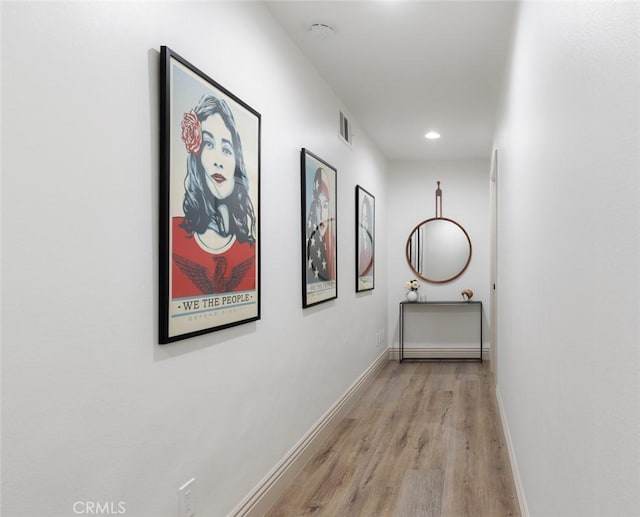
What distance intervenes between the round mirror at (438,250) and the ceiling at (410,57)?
5.59ft

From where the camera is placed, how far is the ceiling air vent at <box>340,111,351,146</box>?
4.25 meters

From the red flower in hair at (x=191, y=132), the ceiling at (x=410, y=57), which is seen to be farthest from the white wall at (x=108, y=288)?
the ceiling at (x=410, y=57)

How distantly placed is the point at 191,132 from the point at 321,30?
139cm

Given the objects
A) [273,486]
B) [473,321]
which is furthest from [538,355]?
[473,321]

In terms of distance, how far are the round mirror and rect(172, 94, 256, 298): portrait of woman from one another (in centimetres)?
455

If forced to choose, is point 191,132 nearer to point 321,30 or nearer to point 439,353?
point 321,30

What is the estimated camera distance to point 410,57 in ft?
11.0

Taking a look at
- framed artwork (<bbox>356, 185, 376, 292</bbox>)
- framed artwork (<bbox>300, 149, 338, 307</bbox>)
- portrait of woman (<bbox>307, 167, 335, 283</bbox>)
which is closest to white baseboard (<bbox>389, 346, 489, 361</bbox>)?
framed artwork (<bbox>356, 185, 376, 292</bbox>)

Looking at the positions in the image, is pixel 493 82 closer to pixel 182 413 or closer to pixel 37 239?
pixel 182 413

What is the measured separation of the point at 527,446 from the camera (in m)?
2.24

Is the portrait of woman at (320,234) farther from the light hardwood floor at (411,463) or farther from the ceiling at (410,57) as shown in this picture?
the light hardwood floor at (411,463)

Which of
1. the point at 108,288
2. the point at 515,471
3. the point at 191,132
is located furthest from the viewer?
the point at 515,471

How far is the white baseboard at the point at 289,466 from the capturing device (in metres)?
2.42

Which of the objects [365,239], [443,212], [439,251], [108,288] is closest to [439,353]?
[439,251]
